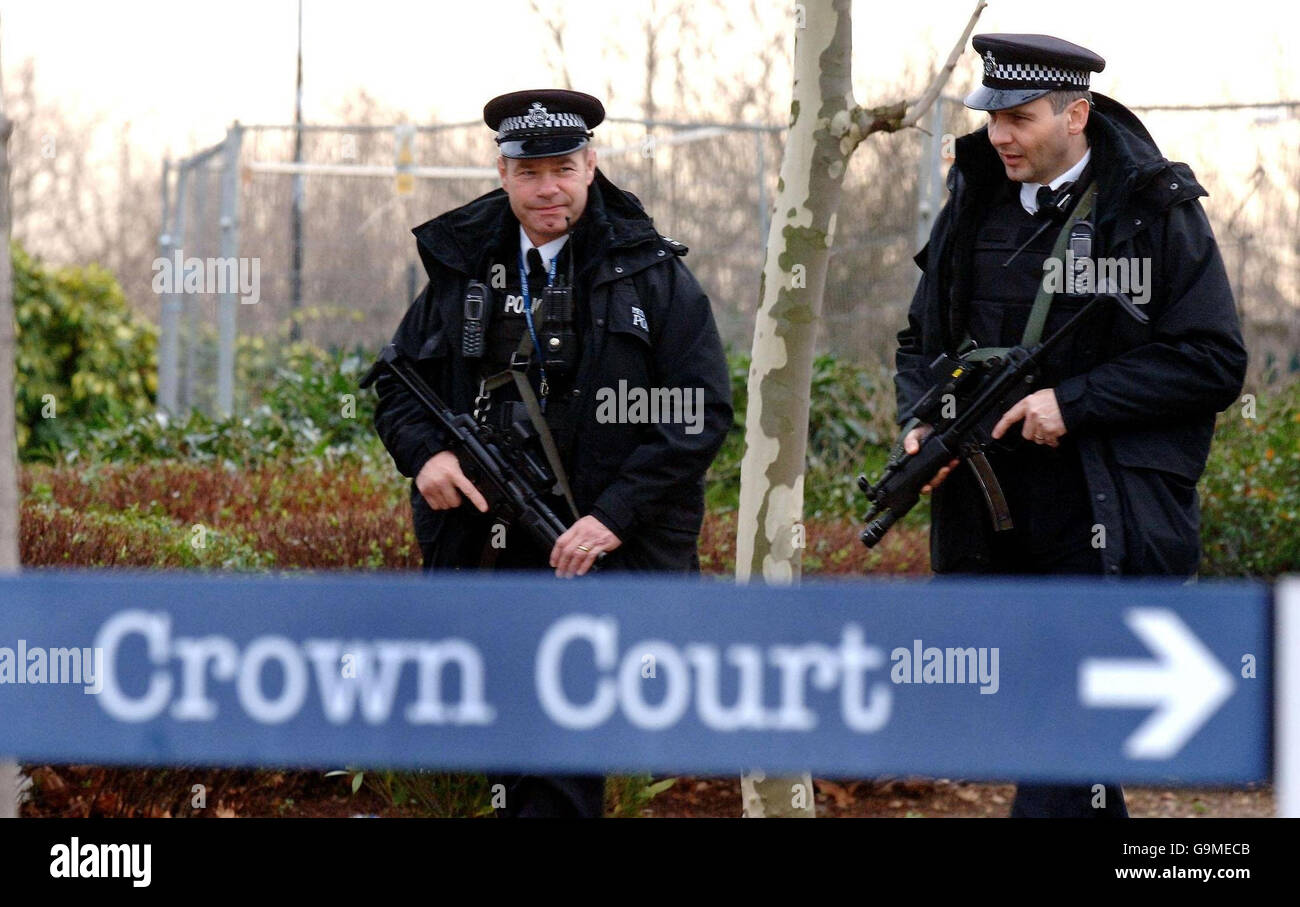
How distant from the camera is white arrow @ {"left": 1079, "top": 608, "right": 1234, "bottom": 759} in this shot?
6.94ft

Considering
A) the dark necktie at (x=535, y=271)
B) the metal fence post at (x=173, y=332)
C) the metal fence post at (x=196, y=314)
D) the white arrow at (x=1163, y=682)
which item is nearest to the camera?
the white arrow at (x=1163, y=682)

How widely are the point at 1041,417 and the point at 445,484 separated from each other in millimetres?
1405

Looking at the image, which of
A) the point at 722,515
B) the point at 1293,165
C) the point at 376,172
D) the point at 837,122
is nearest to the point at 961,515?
the point at 837,122

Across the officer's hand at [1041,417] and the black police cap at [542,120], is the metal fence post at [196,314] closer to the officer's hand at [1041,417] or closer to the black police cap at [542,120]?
the black police cap at [542,120]

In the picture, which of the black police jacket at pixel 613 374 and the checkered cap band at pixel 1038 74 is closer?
the checkered cap band at pixel 1038 74

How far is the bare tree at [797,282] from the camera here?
4375mm

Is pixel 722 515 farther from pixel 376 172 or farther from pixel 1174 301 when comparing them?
pixel 376 172

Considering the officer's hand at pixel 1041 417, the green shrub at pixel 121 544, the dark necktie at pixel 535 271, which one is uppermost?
the dark necktie at pixel 535 271

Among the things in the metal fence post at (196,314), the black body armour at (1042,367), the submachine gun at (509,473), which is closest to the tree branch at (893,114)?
the black body armour at (1042,367)

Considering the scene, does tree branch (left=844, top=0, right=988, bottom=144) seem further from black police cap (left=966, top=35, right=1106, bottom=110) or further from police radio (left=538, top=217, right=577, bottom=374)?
police radio (left=538, top=217, right=577, bottom=374)

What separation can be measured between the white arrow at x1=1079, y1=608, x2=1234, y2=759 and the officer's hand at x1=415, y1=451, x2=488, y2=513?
2.19 meters

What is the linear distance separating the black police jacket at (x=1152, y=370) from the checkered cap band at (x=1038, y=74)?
0.38 feet
